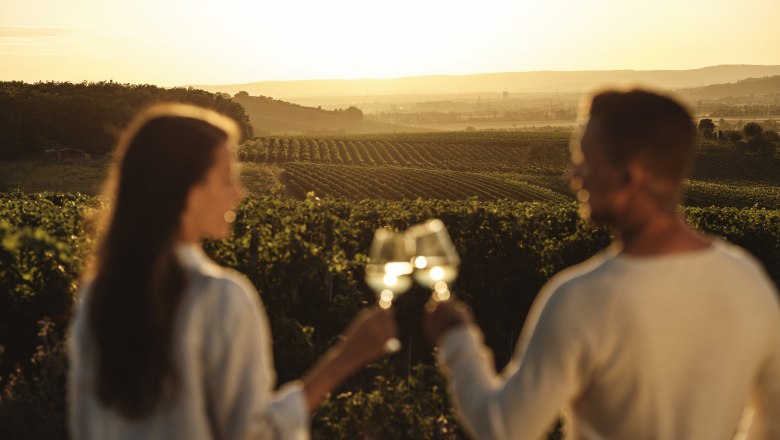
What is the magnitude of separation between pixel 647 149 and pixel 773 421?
97cm

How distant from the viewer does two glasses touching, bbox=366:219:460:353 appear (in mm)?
2555

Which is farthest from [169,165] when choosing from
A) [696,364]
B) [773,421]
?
[773,421]

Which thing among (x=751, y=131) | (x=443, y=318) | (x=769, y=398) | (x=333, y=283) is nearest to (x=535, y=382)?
(x=443, y=318)

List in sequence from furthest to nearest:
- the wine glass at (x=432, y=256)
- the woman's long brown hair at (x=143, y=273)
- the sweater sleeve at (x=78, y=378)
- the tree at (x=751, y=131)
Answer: the tree at (x=751, y=131), the wine glass at (x=432, y=256), the sweater sleeve at (x=78, y=378), the woman's long brown hair at (x=143, y=273)

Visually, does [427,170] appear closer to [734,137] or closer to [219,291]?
[734,137]

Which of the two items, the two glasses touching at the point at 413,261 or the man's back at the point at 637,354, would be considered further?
the two glasses touching at the point at 413,261

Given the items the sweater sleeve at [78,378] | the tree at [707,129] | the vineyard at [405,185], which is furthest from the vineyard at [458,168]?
the sweater sleeve at [78,378]

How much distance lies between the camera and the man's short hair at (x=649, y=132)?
6.98ft

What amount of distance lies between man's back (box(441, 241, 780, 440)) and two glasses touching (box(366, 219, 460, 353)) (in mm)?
305

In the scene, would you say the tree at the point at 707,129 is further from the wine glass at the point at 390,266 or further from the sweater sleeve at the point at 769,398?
the wine glass at the point at 390,266

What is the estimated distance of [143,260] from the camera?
210cm

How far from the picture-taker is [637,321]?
2.11 metres

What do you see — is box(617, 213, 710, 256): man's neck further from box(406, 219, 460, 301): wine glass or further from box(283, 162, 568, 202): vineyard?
box(283, 162, 568, 202): vineyard

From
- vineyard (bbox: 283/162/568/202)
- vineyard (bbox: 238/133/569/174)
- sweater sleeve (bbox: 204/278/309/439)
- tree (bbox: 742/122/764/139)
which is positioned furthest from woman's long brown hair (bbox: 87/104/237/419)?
tree (bbox: 742/122/764/139)
